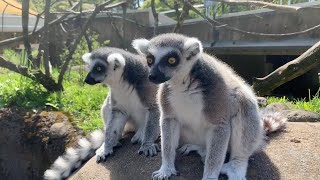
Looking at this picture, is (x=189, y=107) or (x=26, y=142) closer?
(x=189, y=107)

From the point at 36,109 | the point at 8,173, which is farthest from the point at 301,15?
the point at 8,173

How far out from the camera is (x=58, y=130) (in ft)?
19.7

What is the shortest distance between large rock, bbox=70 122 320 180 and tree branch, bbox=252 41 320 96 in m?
1.67

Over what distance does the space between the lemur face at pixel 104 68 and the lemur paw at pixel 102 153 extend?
0.69 m

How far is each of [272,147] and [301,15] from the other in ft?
21.9

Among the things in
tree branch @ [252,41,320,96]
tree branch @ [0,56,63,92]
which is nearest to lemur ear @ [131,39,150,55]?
tree branch @ [252,41,320,96]

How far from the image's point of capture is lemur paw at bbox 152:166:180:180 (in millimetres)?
3697

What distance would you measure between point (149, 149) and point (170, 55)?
1.24 meters

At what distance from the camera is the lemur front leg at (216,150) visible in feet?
11.4

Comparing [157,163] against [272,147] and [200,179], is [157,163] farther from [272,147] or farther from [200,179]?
[272,147]

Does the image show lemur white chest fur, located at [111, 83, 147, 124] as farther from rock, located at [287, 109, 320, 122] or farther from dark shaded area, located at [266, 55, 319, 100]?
dark shaded area, located at [266, 55, 319, 100]

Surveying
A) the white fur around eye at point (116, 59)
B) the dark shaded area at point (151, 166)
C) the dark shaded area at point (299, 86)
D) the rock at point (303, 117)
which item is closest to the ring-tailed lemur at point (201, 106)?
the dark shaded area at point (151, 166)

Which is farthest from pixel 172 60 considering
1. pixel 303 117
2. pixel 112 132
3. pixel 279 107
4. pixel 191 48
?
pixel 279 107

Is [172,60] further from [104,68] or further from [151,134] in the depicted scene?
[104,68]
